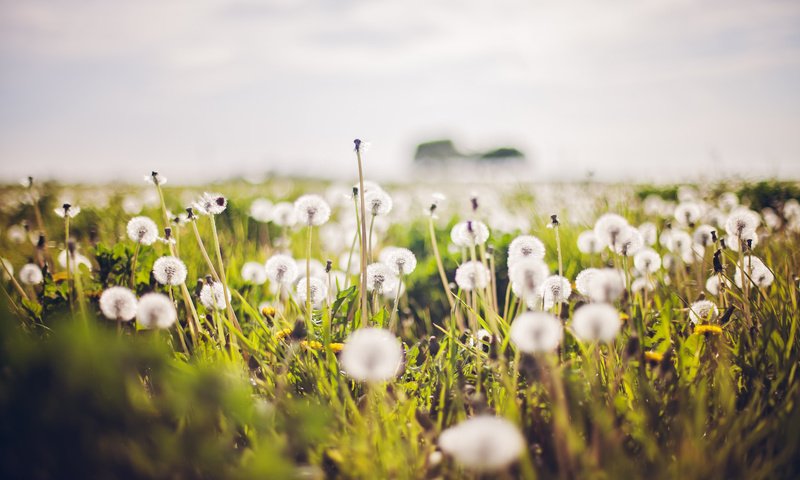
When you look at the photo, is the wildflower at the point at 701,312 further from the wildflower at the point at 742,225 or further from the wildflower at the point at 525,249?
the wildflower at the point at 525,249

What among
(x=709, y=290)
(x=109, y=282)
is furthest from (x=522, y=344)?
(x=109, y=282)

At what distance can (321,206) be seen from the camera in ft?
6.42

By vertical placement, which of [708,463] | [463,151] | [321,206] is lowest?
[708,463]

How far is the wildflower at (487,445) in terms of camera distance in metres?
0.96

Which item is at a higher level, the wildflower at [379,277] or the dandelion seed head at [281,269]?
the dandelion seed head at [281,269]

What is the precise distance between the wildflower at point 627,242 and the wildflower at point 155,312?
150 cm

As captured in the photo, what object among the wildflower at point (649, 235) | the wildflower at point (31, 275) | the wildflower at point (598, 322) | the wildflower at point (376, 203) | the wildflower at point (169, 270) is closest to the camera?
the wildflower at point (598, 322)

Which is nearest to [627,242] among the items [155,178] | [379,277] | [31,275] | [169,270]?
[379,277]

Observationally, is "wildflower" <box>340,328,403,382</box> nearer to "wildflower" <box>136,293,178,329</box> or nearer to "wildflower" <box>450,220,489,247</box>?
"wildflower" <box>136,293,178,329</box>

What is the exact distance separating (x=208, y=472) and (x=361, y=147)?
3.72 ft

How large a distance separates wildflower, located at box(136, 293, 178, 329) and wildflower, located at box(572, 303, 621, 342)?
3.69ft

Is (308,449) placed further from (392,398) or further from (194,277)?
(194,277)

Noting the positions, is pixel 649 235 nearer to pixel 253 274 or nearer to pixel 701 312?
pixel 701 312

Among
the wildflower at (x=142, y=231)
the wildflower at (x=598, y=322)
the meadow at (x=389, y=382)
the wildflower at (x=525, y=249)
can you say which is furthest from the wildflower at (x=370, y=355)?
the wildflower at (x=142, y=231)
